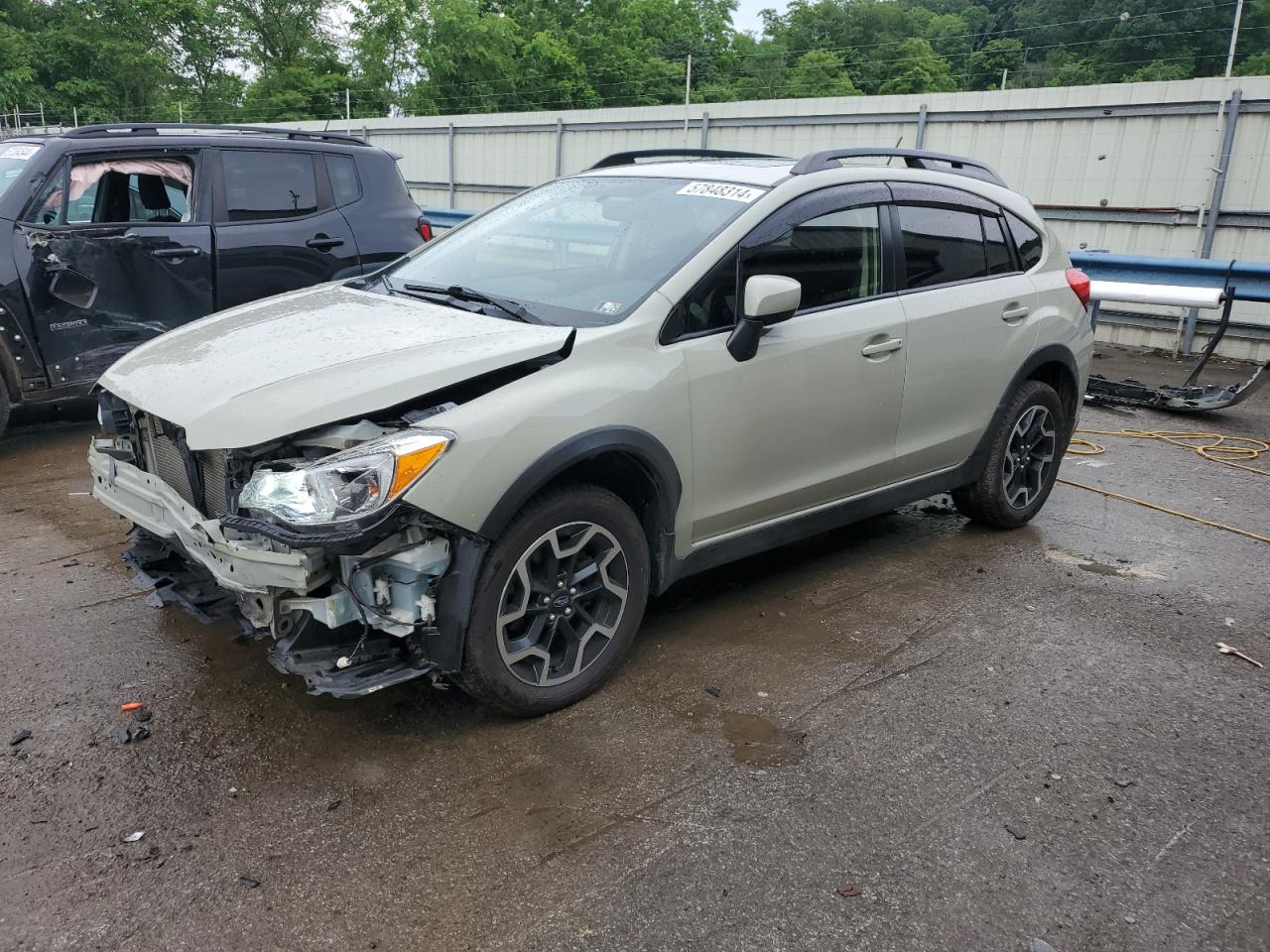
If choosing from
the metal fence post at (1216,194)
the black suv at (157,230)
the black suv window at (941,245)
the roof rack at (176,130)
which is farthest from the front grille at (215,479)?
the metal fence post at (1216,194)

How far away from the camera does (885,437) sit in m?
4.55

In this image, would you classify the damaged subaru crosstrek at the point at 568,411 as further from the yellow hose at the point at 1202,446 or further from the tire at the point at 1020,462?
the yellow hose at the point at 1202,446

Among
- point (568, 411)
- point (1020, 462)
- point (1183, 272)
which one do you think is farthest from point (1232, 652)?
point (1183, 272)

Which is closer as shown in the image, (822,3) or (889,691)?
(889,691)

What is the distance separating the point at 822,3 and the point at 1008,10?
972 centimetres

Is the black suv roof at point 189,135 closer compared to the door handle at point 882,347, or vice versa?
the door handle at point 882,347

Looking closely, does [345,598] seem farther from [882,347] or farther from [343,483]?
[882,347]

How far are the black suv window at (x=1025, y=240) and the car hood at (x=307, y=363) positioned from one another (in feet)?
9.48

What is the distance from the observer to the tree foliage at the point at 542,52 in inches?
1496

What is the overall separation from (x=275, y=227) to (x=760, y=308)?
4.54 meters

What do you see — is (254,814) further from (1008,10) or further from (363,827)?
(1008,10)

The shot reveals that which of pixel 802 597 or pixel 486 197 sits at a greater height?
pixel 486 197

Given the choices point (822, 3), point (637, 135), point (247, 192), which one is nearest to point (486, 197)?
point (637, 135)

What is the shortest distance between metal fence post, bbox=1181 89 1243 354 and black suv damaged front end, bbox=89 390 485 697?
9.72 metres
